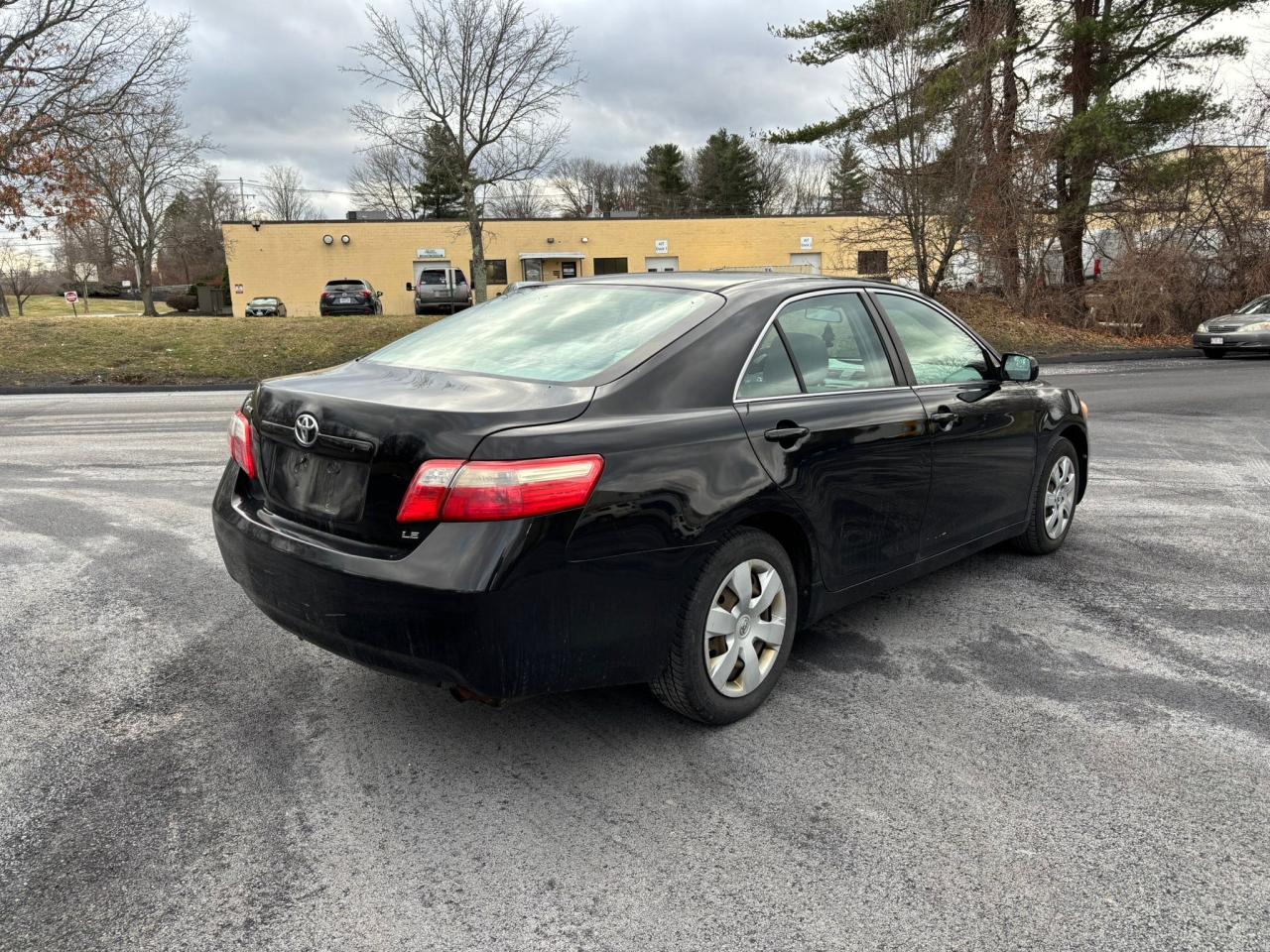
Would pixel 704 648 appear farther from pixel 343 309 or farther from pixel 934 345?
pixel 343 309

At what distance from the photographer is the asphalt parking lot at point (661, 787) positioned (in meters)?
2.32

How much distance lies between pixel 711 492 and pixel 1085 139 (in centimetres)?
2304

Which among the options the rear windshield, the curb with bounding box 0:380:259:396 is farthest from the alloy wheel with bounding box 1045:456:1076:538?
the curb with bounding box 0:380:259:396

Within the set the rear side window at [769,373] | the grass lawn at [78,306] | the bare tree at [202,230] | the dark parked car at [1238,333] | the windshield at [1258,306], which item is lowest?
the dark parked car at [1238,333]

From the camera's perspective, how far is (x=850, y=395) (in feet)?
12.2

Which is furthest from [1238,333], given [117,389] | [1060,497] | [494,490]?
[117,389]

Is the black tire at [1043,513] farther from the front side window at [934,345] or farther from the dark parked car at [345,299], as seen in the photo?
the dark parked car at [345,299]

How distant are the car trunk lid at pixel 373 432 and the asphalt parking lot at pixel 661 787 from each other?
0.84m

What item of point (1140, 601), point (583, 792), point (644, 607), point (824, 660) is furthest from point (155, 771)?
point (1140, 601)

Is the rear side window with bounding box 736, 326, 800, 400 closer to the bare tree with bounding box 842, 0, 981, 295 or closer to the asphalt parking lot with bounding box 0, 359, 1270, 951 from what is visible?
the asphalt parking lot with bounding box 0, 359, 1270, 951

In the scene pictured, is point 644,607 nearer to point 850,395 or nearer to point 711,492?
point 711,492

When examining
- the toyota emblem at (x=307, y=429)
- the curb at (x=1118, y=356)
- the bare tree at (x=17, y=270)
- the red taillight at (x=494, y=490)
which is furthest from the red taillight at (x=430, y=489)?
the bare tree at (x=17, y=270)

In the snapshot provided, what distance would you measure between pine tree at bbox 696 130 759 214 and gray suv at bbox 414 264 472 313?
4215 centimetres

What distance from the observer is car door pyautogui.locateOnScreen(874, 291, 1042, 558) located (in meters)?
4.15
